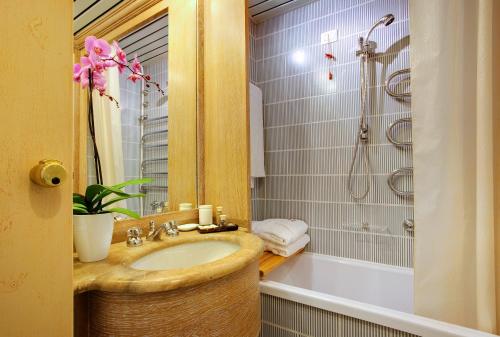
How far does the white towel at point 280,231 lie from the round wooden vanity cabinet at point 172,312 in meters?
0.87

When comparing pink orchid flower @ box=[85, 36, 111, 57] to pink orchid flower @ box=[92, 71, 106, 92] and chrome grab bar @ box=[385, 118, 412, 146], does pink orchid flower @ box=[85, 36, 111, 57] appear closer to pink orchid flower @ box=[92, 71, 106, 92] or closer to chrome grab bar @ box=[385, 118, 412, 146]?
pink orchid flower @ box=[92, 71, 106, 92]

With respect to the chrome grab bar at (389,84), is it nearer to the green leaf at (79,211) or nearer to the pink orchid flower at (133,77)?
the pink orchid flower at (133,77)

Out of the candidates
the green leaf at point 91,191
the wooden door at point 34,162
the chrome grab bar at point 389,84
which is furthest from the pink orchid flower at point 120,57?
the chrome grab bar at point 389,84

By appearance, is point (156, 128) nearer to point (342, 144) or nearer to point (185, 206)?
point (185, 206)

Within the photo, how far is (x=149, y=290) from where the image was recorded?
507 mm

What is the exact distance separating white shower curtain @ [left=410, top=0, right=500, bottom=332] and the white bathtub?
0.15 metres

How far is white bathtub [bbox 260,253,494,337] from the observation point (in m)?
0.89

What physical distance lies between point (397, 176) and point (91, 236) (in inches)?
64.4

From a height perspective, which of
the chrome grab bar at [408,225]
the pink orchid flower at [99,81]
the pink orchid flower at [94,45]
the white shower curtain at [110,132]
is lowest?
the chrome grab bar at [408,225]

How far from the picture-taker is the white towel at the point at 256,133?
5.82ft

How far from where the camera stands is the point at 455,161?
91 cm

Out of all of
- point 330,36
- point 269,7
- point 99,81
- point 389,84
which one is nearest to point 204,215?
point 99,81

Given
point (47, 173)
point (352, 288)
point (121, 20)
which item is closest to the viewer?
point (47, 173)

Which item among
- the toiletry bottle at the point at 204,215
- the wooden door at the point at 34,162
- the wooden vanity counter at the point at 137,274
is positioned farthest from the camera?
the toiletry bottle at the point at 204,215
